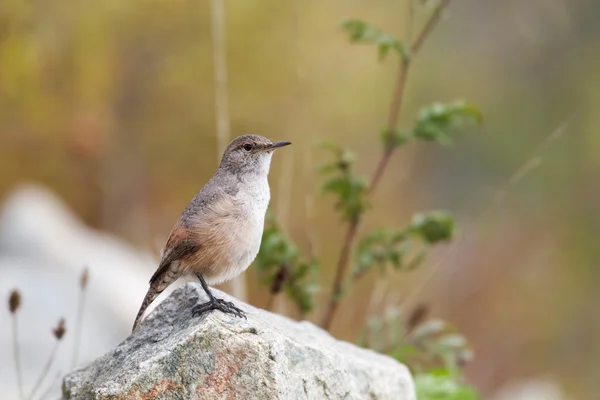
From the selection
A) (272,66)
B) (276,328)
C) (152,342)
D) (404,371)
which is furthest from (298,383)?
(272,66)

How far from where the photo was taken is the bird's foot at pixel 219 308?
3.30 metres

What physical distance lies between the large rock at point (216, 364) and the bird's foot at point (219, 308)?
0.05m

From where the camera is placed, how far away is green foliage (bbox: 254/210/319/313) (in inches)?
189

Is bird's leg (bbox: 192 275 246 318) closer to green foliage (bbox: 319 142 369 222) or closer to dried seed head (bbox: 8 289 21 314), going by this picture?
dried seed head (bbox: 8 289 21 314)

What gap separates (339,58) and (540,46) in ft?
9.33

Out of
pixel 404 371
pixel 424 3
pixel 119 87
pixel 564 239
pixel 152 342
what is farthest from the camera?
pixel 564 239

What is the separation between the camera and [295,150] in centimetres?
877

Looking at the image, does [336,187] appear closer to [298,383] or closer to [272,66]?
[298,383]

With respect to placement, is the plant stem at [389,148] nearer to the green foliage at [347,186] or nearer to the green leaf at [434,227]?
the green foliage at [347,186]

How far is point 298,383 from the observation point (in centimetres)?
327

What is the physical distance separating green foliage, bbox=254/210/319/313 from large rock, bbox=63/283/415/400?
1.11 m

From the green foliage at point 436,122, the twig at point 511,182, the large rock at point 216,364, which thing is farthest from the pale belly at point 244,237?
the twig at point 511,182

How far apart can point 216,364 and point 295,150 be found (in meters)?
5.86

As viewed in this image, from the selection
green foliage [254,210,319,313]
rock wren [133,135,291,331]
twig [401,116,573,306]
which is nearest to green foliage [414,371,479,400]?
twig [401,116,573,306]
